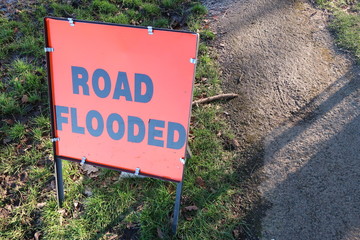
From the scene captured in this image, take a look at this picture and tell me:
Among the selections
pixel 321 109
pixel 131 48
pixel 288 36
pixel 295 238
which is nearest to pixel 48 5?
pixel 131 48

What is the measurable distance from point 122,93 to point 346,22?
12.0ft

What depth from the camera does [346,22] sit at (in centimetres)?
425

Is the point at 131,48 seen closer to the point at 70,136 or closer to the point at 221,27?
the point at 70,136

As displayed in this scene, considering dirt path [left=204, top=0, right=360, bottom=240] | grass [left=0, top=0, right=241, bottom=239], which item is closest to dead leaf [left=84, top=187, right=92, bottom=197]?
grass [left=0, top=0, right=241, bottom=239]

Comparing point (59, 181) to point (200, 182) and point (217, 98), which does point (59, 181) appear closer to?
point (200, 182)

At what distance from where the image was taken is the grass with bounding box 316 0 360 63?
3957 mm

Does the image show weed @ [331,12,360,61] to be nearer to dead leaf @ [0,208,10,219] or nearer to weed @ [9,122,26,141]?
weed @ [9,122,26,141]

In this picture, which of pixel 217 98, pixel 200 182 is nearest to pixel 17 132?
pixel 200 182

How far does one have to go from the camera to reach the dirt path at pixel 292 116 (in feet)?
8.16

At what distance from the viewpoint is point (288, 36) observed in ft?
13.7

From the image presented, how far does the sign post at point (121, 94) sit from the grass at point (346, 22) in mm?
2887

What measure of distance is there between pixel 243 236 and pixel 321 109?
5.64ft

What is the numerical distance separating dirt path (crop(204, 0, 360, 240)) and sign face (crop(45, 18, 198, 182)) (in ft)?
3.27

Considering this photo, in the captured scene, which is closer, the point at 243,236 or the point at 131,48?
the point at 131,48
